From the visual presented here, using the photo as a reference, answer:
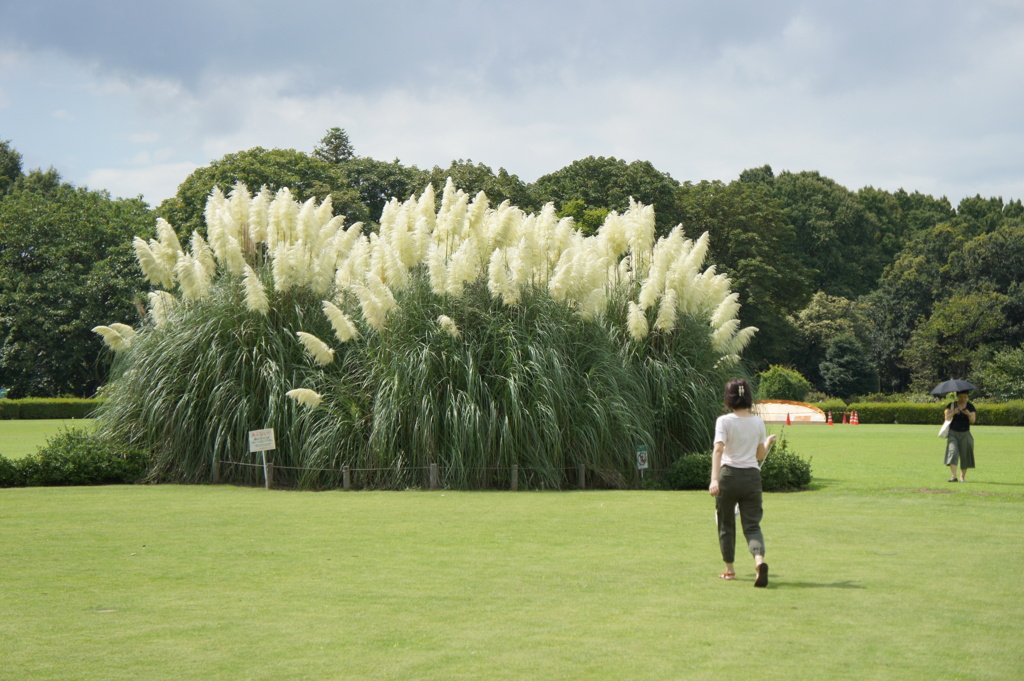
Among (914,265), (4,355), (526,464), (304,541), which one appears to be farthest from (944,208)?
(304,541)

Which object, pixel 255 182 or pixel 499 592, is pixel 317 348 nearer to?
pixel 499 592

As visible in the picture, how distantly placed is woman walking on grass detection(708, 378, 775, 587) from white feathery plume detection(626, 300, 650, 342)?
7.19 m

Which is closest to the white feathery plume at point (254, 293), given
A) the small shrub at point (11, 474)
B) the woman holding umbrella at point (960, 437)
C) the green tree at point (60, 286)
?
the small shrub at point (11, 474)

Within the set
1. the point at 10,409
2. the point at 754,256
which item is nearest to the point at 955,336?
the point at 754,256

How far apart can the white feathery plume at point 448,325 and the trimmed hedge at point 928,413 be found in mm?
32583

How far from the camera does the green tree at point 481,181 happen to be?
46125 millimetres

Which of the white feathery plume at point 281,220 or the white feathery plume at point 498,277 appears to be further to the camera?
the white feathery plume at point 281,220

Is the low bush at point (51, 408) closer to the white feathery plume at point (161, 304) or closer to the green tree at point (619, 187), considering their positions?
the green tree at point (619, 187)

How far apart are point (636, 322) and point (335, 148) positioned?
47.6 meters

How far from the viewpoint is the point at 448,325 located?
1371cm

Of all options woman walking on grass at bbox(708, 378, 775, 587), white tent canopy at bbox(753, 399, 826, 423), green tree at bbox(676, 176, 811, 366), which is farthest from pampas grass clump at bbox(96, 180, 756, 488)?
green tree at bbox(676, 176, 811, 366)

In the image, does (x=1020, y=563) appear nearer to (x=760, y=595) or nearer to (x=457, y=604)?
(x=760, y=595)

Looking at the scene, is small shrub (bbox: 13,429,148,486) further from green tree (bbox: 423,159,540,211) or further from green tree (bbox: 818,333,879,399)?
green tree (bbox: 818,333,879,399)

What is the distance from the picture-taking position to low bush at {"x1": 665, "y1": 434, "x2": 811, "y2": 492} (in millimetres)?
13836
